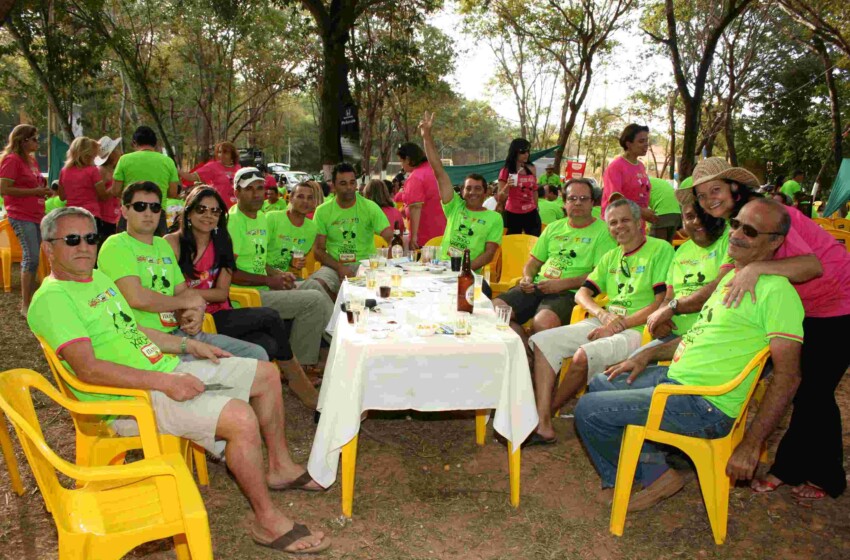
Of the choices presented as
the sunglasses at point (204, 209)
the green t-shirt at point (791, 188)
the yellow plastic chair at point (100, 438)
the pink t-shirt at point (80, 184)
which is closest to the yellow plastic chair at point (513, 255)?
the sunglasses at point (204, 209)

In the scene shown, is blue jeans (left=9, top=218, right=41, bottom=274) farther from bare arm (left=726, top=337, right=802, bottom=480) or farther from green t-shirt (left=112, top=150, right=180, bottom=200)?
bare arm (left=726, top=337, right=802, bottom=480)

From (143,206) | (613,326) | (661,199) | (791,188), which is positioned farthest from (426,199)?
(791,188)

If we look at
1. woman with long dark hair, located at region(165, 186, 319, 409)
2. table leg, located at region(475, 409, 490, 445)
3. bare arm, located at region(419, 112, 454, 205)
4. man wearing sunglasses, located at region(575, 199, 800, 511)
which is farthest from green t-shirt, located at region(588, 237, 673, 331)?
woman with long dark hair, located at region(165, 186, 319, 409)

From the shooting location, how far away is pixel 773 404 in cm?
256

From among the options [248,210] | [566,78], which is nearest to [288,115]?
[566,78]

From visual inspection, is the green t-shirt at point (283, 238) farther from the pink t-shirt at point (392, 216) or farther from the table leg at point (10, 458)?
the table leg at point (10, 458)

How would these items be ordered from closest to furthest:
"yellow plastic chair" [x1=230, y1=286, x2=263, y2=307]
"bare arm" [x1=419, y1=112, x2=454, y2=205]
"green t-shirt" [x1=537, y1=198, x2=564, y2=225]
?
"yellow plastic chair" [x1=230, y1=286, x2=263, y2=307], "bare arm" [x1=419, y1=112, x2=454, y2=205], "green t-shirt" [x1=537, y1=198, x2=564, y2=225]

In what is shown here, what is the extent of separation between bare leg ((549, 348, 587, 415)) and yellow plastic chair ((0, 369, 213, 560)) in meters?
2.32

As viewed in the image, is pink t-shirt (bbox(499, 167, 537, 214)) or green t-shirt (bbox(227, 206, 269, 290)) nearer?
green t-shirt (bbox(227, 206, 269, 290))

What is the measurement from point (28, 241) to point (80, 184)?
2.64 feet

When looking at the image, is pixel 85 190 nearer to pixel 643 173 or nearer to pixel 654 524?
pixel 643 173

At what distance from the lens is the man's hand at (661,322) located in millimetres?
3490

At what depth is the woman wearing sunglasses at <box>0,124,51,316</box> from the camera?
5.97 metres

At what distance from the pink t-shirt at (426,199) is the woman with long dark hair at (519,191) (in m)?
1.17
